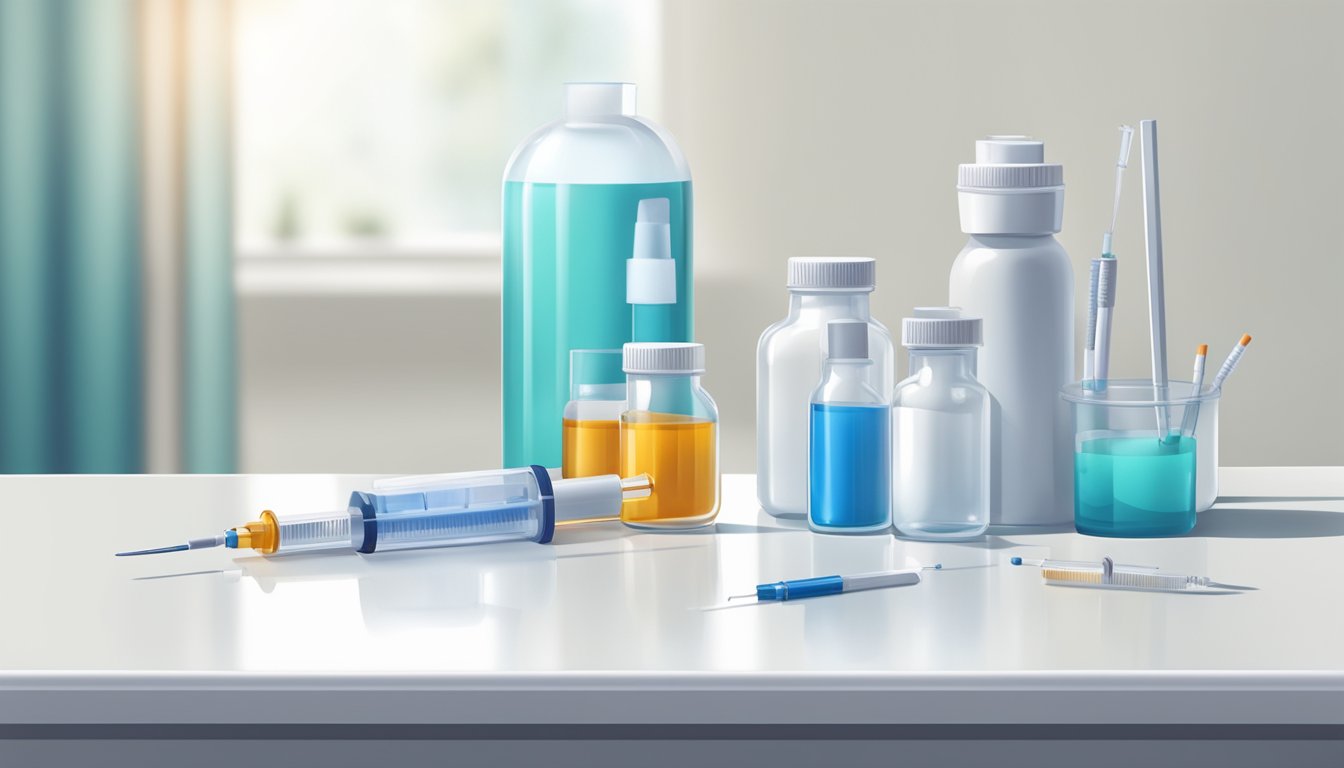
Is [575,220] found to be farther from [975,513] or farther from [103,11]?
[103,11]

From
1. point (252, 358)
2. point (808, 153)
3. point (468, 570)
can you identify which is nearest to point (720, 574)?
point (468, 570)

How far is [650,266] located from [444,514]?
0.24m

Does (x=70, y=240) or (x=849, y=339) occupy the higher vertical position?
(x=70, y=240)

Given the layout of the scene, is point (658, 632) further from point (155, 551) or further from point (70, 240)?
point (70, 240)

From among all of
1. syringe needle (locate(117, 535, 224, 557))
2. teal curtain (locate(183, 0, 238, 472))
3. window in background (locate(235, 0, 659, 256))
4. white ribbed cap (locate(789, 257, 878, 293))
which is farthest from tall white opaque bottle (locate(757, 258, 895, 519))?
window in background (locate(235, 0, 659, 256))

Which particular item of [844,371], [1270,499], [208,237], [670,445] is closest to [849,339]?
[844,371]

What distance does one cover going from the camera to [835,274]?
0.93 metres

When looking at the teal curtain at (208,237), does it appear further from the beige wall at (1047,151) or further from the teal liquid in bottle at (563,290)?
the teal liquid in bottle at (563,290)

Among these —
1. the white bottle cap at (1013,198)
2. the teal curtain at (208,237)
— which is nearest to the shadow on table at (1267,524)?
the white bottle cap at (1013,198)

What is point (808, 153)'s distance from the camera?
9.09 feet

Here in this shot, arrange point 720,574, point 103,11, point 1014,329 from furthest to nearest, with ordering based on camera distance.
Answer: point 103,11 < point 1014,329 < point 720,574

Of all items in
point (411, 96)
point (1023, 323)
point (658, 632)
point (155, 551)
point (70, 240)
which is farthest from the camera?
point (411, 96)

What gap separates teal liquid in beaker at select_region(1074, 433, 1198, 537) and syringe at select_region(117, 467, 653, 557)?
28 centimetres

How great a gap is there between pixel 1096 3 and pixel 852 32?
0.47 metres
